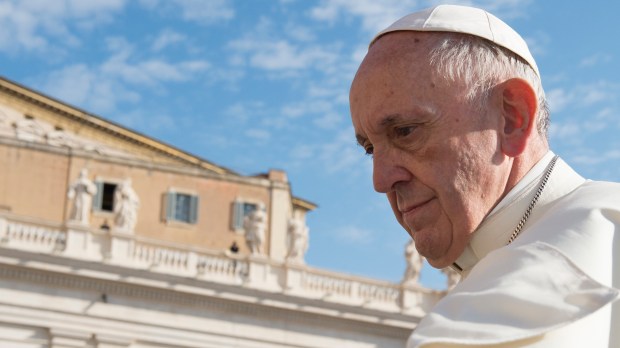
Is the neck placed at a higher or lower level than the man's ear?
lower

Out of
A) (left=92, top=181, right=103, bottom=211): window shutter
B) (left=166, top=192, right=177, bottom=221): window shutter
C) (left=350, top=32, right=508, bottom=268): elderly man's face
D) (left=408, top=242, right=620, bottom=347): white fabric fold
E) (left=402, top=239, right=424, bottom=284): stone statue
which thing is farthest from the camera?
(left=166, top=192, right=177, bottom=221): window shutter

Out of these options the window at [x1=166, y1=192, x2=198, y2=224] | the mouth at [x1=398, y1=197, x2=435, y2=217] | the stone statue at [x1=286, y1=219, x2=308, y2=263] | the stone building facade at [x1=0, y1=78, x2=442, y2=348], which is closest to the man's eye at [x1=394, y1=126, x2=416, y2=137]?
the mouth at [x1=398, y1=197, x2=435, y2=217]

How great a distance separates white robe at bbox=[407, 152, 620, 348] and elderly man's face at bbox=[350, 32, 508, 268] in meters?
0.17

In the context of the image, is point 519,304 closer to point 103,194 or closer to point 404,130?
point 404,130

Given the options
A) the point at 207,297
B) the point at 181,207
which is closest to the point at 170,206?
the point at 181,207

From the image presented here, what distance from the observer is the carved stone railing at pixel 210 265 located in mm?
27234

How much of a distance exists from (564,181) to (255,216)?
2864 centimetres

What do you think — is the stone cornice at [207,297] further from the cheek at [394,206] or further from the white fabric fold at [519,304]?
the white fabric fold at [519,304]

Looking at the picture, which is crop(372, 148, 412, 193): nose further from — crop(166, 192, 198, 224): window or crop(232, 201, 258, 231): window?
crop(232, 201, 258, 231): window

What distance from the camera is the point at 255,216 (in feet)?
100

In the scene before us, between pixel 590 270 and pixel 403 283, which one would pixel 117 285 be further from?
pixel 590 270

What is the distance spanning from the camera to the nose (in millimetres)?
1944

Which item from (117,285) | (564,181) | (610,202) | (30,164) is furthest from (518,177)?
(30,164)

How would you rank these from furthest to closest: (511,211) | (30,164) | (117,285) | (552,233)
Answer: (30,164), (117,285), (511,211), (552,233)
